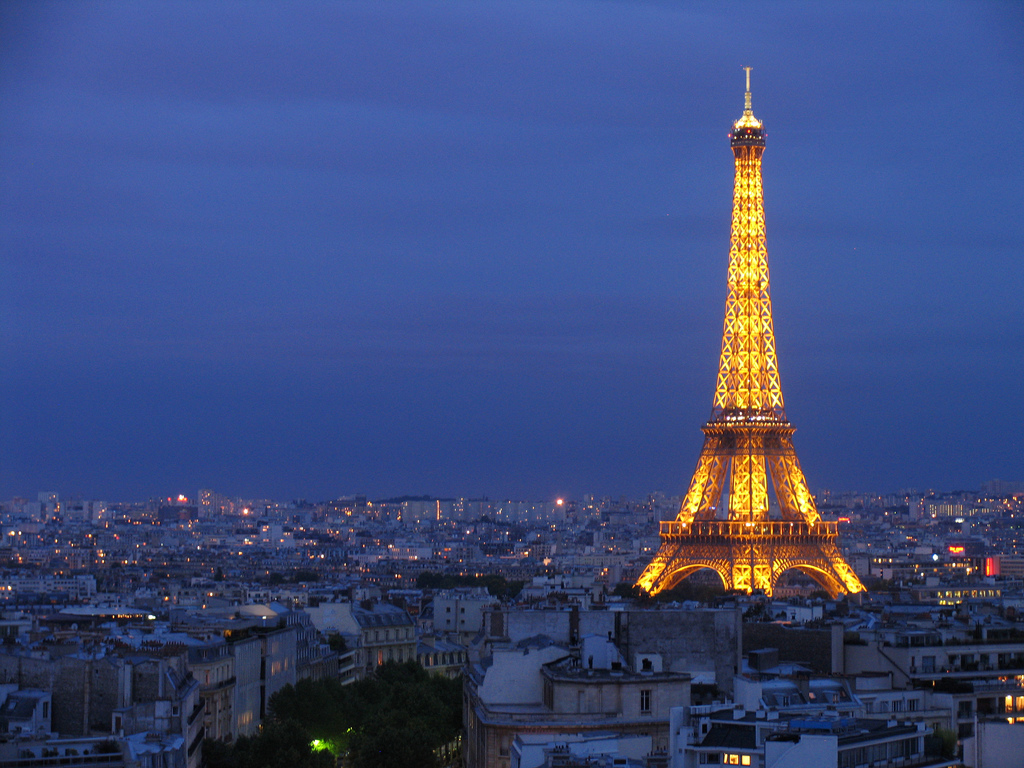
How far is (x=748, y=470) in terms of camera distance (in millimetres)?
97375

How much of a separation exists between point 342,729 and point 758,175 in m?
51.4

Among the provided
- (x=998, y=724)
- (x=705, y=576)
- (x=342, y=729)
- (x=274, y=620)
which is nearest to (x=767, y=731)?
(x=998, y=724)

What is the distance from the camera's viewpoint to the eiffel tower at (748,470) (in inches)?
3701

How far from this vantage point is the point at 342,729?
2153 inches

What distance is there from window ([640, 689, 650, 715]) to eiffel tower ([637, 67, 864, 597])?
50.9 m

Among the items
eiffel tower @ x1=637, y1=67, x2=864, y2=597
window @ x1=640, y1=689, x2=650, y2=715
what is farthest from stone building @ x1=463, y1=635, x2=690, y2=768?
eiffel tower @ x1=637, y1=67, x2=864, y2=597

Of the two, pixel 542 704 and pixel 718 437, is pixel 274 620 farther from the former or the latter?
pixel 718 437

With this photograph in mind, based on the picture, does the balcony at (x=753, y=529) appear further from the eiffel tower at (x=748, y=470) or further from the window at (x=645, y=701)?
the window at (x=645, y=701)

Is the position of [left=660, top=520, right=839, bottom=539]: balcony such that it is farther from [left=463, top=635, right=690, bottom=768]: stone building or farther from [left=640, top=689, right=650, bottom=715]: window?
[left=640, top=689, right=650, bottom=715]: window


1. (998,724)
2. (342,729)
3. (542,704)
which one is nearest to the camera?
(998,724)

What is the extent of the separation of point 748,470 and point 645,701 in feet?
189

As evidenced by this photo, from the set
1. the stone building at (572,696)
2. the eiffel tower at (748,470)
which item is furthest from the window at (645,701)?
the eiffel tower at (748,470)

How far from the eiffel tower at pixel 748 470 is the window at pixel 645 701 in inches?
2004

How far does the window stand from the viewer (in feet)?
132
